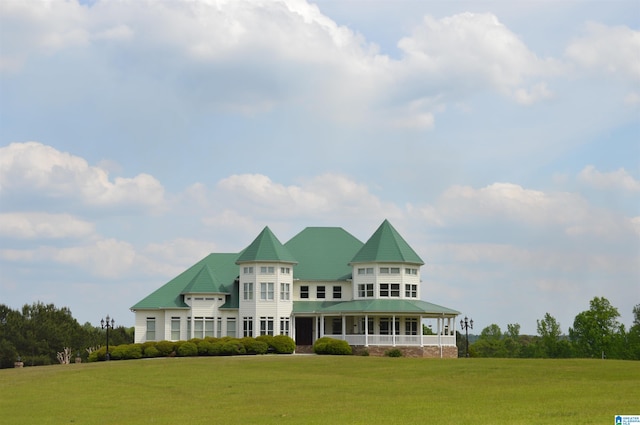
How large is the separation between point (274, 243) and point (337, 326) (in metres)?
9.49

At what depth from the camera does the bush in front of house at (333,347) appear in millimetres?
64062

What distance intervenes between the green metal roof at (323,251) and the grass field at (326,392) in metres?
18.3

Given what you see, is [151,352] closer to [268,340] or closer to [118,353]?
[118,353]

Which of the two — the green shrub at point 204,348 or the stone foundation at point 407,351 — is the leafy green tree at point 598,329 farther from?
the green shrub at point 204,348

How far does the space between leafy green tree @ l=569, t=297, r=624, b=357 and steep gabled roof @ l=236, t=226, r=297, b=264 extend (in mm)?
37115

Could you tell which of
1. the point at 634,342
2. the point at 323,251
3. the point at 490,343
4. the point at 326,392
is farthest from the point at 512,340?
the point at 326,392

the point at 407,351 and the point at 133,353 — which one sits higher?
the point at 133,353

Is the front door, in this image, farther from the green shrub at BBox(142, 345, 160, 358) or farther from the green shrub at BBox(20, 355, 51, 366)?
the green shrub at BBox(20, 355, 51, 366)

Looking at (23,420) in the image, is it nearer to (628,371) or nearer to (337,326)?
(628,371)

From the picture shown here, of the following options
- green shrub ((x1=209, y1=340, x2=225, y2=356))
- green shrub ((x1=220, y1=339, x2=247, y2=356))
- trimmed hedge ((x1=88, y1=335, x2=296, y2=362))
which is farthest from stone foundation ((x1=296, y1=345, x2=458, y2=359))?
green shrub ((x1=209, y1=340, x2=225, y2=356))

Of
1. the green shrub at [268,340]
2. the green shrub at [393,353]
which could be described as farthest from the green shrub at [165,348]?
the green shrub at [393,353]

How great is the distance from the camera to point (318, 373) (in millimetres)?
47750

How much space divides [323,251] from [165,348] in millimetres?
18901

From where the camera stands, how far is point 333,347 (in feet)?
210
